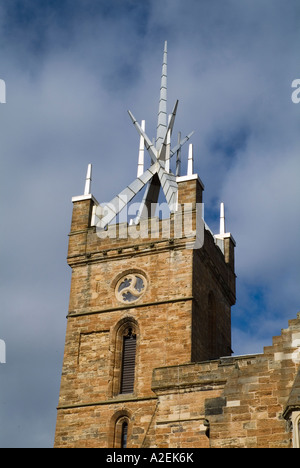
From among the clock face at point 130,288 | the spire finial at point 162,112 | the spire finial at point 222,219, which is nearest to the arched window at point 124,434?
the clock face at point 130,288

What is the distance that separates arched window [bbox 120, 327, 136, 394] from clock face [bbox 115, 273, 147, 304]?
1281 millimetres

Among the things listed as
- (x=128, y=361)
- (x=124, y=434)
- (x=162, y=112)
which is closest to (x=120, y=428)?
(x=124, y=434)

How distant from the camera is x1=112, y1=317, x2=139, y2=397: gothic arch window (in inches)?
1372

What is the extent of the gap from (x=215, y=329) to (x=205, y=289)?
6.44 feet

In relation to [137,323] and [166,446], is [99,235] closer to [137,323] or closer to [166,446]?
[137,323]

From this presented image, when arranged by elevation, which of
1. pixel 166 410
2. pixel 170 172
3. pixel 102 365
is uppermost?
pixel 170 172

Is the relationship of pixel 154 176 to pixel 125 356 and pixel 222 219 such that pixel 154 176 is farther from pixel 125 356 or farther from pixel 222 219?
pixel 125 356

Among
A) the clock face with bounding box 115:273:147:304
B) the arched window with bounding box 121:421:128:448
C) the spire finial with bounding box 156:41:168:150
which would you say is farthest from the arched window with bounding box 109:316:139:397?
the spire finial with bounding box 156:41:168:150

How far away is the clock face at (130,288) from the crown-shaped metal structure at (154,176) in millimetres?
3174

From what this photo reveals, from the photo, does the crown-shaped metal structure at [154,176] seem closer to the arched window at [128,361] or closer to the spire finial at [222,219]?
the spire finial at [222,219]

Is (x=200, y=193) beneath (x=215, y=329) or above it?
above

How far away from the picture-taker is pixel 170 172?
43.3 meters

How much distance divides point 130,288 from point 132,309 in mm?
980
